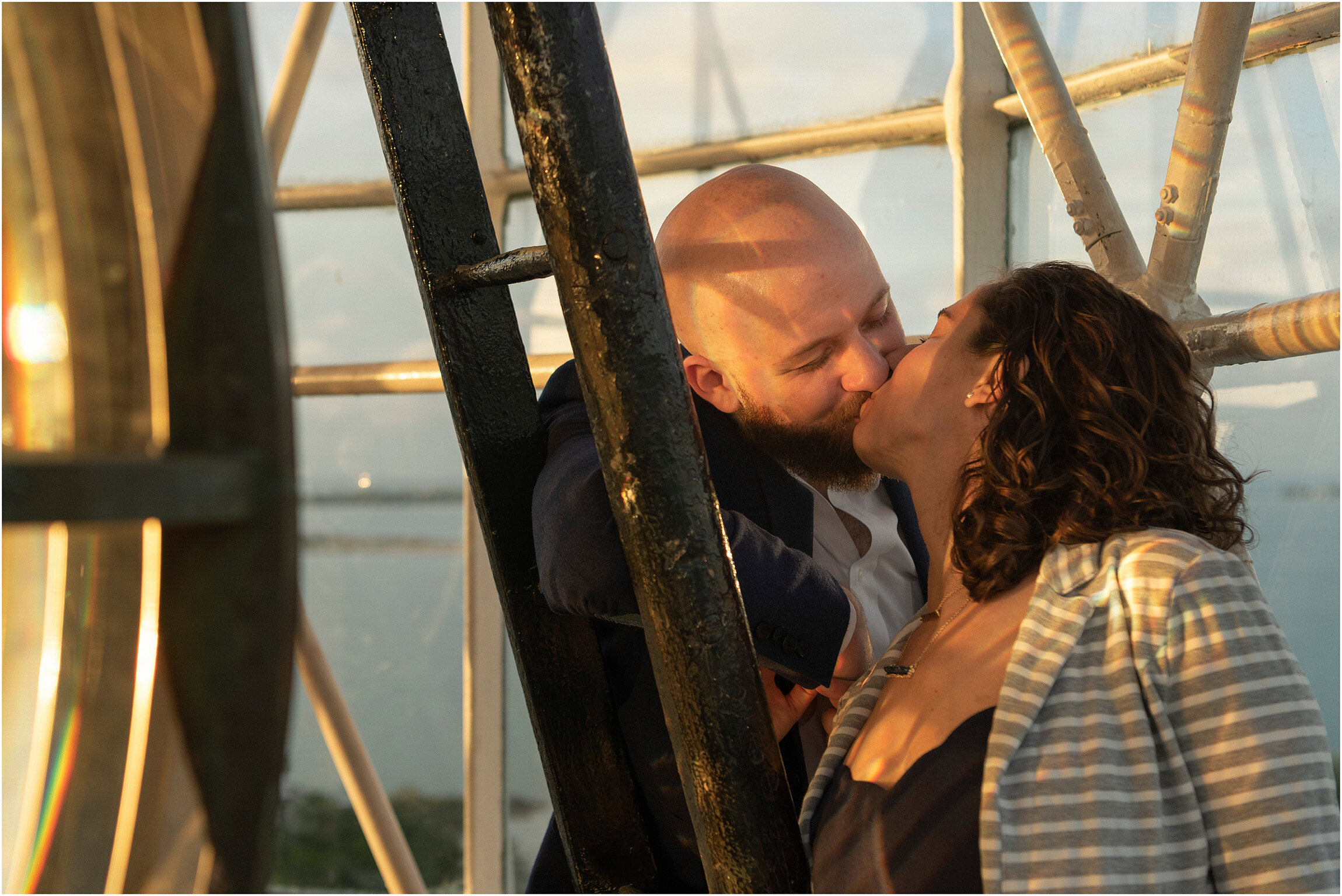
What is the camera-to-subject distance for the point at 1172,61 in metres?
3.19

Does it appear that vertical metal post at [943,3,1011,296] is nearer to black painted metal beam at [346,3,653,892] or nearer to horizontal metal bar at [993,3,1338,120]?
horizontal metal bar at [993,3,1338,120]

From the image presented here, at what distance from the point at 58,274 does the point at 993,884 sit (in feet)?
3.29

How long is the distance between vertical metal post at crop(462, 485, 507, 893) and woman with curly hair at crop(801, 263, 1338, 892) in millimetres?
3225

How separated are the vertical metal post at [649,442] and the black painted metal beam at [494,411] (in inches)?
11.4

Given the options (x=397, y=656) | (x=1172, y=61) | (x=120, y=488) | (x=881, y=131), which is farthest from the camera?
(x=397, y=656)

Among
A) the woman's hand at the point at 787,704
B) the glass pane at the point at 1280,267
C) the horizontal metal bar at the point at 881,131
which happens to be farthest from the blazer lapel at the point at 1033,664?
the horizontal metal bar at the point at 881,131

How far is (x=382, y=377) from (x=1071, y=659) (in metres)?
3.30

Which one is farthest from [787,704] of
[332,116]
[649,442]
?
[332,116]

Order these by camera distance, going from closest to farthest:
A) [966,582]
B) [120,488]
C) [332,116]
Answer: [120,488] → [966,582] → [332,116]

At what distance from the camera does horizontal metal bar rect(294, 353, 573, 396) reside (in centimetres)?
351

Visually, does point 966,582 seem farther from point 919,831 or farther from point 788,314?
point 788,314

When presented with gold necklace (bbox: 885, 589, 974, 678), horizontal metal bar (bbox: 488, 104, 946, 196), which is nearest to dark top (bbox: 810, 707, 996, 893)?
gold necklace (bbox: 885, 589, 974, 678)

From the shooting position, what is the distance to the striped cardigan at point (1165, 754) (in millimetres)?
1001

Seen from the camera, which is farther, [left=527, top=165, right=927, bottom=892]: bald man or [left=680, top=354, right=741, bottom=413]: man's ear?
[left=680, top=354, right=741, bottom=413]: man's ear
